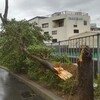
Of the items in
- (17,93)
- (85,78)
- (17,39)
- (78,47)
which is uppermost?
(17,39)

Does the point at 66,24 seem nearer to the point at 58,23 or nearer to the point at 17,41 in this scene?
the point at 58,23

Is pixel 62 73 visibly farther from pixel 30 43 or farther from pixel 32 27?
pixel 32 27

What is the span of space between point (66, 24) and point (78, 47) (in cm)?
5932

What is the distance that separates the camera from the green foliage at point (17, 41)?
14602 mm

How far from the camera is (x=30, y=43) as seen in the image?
608 inches

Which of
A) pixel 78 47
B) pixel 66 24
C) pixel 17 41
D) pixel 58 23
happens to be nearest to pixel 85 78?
pixel 78 47

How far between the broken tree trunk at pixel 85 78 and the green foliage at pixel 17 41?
7.55 metres

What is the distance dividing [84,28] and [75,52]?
204 feet

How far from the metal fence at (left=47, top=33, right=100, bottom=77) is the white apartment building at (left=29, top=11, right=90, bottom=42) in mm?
55595

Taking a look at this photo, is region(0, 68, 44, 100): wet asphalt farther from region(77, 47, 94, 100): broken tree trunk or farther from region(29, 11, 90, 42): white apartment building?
region(29, 11, 90, 42): white apartment building

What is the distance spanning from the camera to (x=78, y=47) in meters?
10.4

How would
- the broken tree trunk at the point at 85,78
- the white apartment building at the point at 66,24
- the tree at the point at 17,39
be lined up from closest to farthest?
1. the broken tree trunk at the point at 85,78
2. the tree at the point at 17,39
3. the white apartment building at the point at 66,24

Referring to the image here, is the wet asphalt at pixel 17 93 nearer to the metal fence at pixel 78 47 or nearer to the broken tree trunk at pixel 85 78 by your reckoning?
the metal fence at pixel 78 47

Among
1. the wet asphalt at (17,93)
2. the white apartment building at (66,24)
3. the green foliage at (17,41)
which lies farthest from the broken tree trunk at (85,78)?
Answer: the white apartment building at (66,24)
